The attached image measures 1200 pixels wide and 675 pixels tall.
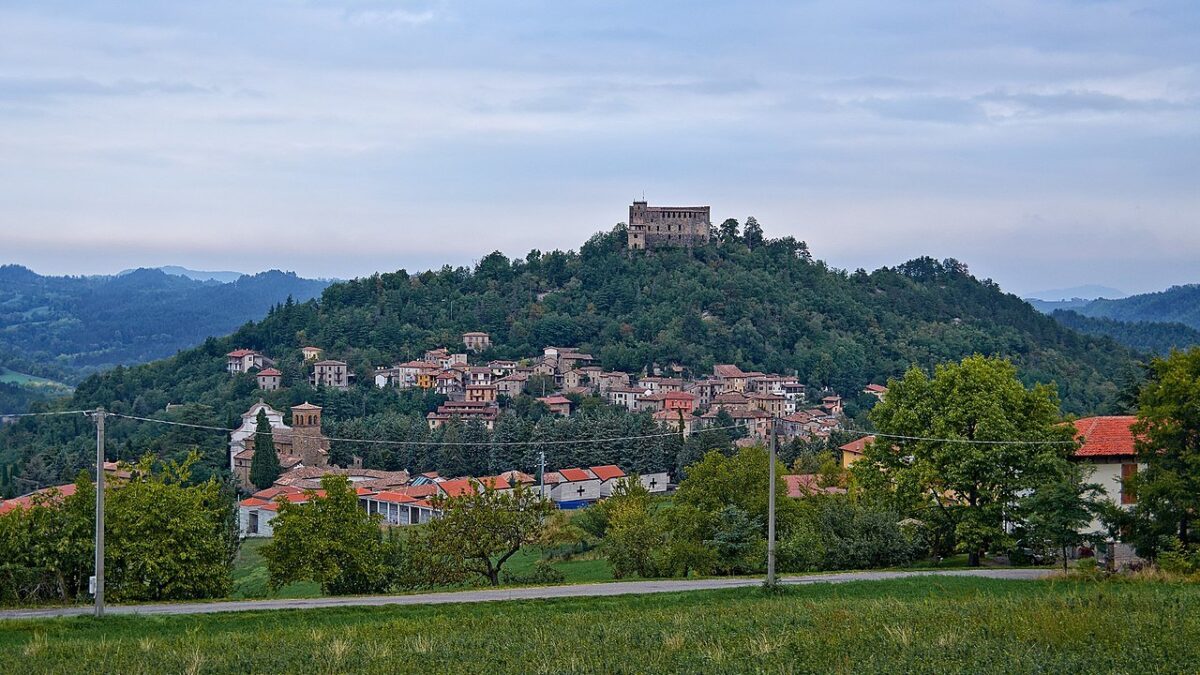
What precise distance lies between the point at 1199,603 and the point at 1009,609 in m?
2.42

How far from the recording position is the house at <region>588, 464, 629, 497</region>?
64.6 meters

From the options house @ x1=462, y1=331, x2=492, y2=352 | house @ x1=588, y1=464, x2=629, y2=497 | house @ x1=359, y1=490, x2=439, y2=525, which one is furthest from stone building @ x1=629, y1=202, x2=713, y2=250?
house @ x1=359, y1=490, x2=439, y2=525

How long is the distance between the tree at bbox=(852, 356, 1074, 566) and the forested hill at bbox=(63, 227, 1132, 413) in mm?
72924

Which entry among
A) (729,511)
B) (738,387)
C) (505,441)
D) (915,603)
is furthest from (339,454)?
(915,603)

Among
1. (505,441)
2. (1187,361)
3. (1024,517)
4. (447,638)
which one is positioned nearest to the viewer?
(447,638)

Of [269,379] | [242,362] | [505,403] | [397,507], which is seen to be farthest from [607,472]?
[242,362]

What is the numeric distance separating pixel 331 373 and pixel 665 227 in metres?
45.9

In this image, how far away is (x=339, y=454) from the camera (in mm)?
75125

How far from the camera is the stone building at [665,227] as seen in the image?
132375mm

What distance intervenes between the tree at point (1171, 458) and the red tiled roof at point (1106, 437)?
3289 millimetres

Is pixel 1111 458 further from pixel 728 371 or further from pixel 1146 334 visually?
pixel 1146 334

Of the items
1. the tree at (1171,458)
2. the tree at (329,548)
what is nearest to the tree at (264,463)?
the tree at (329,548)

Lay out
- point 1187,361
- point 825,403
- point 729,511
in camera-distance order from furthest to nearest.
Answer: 1. point 825,403
2. point 729,511
3. point 1187,361

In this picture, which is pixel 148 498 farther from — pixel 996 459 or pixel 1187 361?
pixel 1187 361
